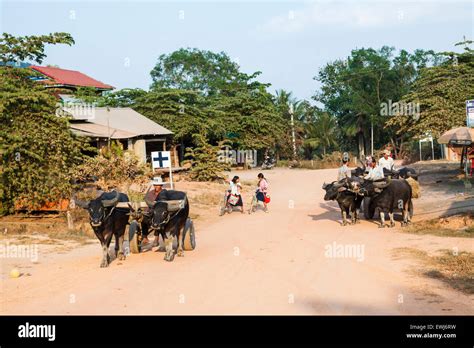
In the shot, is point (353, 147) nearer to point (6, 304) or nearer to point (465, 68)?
point (465, 68)

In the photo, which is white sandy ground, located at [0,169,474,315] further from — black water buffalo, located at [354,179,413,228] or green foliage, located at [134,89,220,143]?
green foliage, located at [134,89,220,143]

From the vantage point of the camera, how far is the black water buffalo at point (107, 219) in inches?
485

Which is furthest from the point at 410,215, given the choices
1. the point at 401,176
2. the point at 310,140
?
the point at 310,140

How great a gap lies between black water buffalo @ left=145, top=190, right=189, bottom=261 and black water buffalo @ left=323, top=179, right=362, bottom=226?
5668 mm

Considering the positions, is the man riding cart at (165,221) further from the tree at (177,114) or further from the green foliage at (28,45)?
the tree at (177,114)

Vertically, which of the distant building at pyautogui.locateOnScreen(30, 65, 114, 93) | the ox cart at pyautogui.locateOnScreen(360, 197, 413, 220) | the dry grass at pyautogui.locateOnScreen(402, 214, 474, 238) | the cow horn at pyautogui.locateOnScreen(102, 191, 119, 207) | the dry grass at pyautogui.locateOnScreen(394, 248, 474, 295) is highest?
the distant building at pyautogui.locateOnScreen(30, 65, 114, 93)

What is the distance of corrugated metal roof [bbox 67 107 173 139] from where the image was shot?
3194 cm

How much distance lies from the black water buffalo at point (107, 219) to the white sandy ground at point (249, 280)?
428 mm

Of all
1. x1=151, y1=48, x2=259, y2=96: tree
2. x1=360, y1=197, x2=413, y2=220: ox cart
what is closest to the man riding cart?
x1=360, y1=197, x2=413, y2=220: ox cart

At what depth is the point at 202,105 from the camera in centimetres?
Result: 5241

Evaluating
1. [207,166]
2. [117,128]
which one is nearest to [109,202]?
[207,166]

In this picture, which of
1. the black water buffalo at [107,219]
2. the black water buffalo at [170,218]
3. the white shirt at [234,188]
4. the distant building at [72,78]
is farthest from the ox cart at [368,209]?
the distant building at [72,78]

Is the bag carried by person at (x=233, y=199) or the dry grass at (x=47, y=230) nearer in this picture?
the dry grass at (x=47, y=230)
